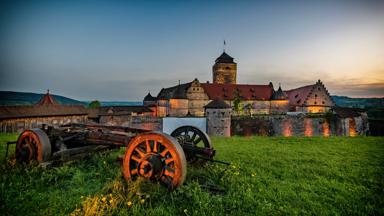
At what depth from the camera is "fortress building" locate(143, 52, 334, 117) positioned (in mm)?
37750

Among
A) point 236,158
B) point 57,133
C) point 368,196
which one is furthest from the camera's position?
point 236,158

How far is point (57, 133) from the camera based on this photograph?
5.38 meters

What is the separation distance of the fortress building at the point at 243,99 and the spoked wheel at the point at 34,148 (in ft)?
103

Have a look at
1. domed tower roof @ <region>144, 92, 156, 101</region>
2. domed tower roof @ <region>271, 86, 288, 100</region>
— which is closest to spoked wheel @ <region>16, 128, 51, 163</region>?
domed tower roof @ <region>271, 86, 288, 100</region>

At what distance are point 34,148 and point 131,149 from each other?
9.80 ft

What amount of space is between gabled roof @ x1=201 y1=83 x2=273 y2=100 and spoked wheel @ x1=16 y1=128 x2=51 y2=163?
36927mm

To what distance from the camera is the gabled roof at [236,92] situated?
41.5 m

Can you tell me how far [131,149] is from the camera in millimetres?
3785

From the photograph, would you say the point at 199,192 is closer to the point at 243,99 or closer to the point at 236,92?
the point at 236,92

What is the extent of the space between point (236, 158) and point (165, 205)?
13.8 feet

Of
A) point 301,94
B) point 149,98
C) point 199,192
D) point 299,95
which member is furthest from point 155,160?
point 149,98

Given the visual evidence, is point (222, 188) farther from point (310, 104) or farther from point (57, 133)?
point (310, 104)

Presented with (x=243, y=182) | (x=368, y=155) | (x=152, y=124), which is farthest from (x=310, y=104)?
(x=243, y=182)

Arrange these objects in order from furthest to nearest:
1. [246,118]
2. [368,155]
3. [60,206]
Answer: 1. [246,118]
2. [368,155]
3. [60,206]
